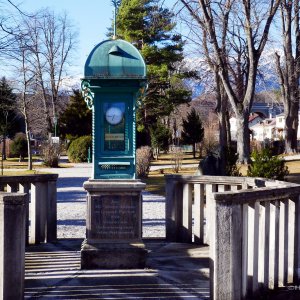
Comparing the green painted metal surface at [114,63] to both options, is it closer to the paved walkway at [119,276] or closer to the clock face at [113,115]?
the clock face at [113,115]

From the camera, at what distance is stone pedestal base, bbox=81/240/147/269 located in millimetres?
6574

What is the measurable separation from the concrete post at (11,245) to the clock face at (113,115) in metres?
2.48

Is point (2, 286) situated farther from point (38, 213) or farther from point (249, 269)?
point (38, 213)

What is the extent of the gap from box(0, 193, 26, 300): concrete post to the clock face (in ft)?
8.14

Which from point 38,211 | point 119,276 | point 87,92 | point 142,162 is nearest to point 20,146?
point 142,162

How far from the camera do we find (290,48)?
3700 cm

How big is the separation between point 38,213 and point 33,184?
18.1 inches

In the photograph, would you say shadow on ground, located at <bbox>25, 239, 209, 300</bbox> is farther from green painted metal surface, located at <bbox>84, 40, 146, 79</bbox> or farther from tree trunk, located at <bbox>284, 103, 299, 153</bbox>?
tree trunk, located at <bbox>284, 103, 299, 153</bbox>

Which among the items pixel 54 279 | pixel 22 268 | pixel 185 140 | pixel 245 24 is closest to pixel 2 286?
pixel 22 268

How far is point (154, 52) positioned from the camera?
131 ft

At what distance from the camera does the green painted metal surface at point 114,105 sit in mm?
6832

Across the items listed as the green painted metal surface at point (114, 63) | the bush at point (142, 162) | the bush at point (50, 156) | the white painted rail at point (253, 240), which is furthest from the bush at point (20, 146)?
the white painted rail at point (253, 240)

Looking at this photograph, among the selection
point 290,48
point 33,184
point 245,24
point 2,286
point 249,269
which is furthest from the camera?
point 290,48

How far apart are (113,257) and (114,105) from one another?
6.55 ft
